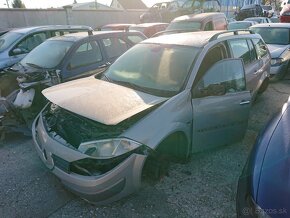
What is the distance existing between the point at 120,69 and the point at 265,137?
216 centimetres

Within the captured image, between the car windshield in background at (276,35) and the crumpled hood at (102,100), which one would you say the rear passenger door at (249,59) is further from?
the car windshield in background at (276,35)

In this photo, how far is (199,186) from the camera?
3.19 m

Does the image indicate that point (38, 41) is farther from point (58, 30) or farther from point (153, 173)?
point (153, 173)

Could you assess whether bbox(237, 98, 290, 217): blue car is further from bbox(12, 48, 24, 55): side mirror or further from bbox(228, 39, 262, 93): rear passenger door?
bbox(12, 48, 24, 55): side mirror

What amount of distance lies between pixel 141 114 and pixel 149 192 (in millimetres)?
965

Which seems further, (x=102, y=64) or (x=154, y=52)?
(x=102, y=64)

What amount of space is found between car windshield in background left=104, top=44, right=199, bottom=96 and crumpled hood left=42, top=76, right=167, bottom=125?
0.19 m

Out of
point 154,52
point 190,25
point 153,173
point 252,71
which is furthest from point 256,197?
point 190,25

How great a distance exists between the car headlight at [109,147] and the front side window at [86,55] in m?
3.05

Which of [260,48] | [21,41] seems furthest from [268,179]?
[21,41]

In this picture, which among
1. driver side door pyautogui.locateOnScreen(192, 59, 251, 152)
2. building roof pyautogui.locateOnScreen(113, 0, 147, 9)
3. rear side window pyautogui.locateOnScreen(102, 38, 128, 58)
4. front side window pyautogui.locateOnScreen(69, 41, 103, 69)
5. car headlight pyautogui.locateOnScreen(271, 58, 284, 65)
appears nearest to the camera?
driver side door pyautogui.locateOnScreen(192, 59, 251, 152)

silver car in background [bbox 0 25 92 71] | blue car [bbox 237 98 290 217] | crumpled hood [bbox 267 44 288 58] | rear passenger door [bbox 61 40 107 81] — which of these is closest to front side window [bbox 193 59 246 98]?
blue car [bbox 237 98 290 217]

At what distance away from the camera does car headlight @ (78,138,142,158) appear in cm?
251

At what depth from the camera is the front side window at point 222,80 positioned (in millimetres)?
3230
